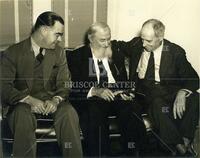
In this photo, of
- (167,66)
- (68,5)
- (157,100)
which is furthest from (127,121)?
(68,5)

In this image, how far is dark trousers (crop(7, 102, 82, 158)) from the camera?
2.80 metres

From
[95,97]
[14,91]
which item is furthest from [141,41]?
[14,91]

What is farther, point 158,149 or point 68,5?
point 158,149

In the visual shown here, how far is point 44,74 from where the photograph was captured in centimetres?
280

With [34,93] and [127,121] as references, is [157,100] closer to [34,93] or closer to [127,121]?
[127,121]

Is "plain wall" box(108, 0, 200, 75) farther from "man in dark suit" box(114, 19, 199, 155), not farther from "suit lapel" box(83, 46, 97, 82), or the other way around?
"suit lapel" box(83, 46, 97, 82)

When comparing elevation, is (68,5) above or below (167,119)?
above

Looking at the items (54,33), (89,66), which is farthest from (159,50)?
(54,33)

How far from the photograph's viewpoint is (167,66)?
9.35 feet

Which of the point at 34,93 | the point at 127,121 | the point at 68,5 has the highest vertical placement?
the point at 68,5

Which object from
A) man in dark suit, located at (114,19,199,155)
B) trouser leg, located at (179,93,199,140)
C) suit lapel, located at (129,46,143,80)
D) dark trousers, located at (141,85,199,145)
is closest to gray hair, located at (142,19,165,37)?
man in dark suit, located at (114,19,199,155)

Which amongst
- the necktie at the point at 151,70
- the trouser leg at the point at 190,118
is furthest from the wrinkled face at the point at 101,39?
the trouser leg at the point at 190,118

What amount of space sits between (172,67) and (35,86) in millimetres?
947

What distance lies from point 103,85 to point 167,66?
46 centimetres
